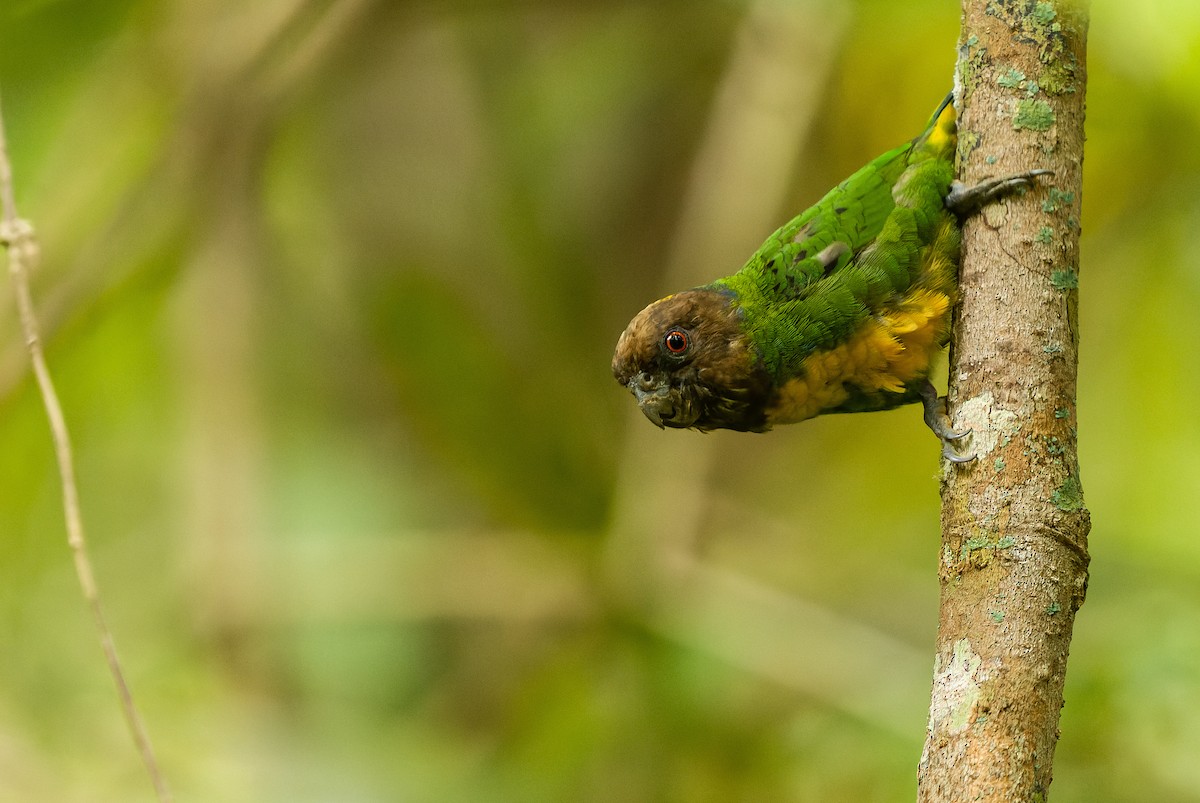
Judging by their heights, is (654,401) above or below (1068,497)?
above

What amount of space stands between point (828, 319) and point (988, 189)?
820 mm

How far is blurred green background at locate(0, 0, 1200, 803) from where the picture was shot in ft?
16.7

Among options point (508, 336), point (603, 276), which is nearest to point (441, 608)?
point (508, 336)

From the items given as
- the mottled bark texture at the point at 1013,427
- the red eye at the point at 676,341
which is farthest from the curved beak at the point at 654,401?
the mottled bark texture at the point at 1013,427

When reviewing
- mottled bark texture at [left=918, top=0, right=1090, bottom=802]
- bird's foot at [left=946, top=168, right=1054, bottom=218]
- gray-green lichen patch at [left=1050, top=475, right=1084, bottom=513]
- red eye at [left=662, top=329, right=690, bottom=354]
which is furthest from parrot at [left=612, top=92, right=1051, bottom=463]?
gray-green lichen patch at [left=1050, top=475, right=1084, bottom=513]

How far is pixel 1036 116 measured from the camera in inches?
99.9

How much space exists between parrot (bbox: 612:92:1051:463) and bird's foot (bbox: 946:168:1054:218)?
0.37 m

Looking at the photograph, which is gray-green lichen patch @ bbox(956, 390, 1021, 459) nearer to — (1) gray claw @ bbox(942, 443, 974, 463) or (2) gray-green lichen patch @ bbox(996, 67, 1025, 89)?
(1) gray claw @ bbox(942, 443, 974, 463)

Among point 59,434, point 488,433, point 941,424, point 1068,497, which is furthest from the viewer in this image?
point 488,433

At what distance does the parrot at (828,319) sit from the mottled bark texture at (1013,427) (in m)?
0.50

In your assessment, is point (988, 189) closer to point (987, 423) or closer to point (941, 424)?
point (987, 423)

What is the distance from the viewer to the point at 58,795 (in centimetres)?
504

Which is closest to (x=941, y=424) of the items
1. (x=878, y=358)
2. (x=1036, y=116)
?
(x=878, y=358)

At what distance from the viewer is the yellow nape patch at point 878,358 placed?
3244 mm
